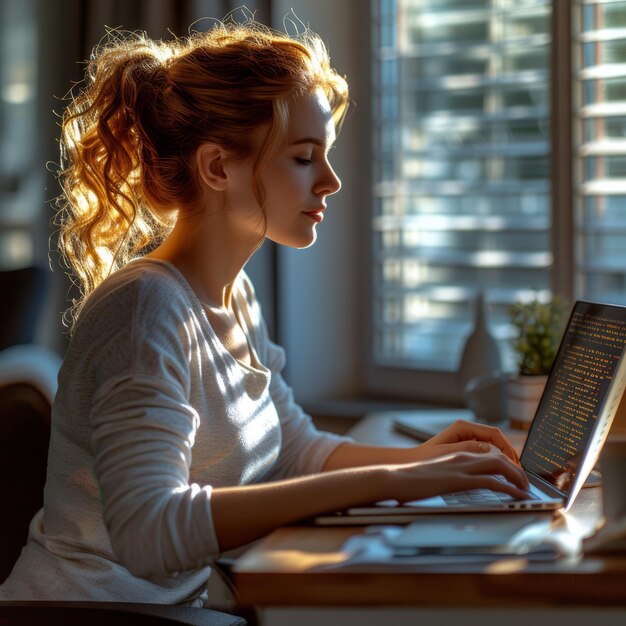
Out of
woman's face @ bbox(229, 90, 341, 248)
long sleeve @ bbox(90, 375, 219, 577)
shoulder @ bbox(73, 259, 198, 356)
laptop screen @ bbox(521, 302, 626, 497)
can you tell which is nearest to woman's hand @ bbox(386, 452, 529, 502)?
laptop screen @ bbox(521, 302, 626, 497)

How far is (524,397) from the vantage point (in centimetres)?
179

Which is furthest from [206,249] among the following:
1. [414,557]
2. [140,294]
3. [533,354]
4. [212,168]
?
[533,354]

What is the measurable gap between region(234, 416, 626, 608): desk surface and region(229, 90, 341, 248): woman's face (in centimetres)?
59

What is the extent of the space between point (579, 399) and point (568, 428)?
0.13 ft

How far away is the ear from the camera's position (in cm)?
135

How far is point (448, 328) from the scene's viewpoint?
101 inches

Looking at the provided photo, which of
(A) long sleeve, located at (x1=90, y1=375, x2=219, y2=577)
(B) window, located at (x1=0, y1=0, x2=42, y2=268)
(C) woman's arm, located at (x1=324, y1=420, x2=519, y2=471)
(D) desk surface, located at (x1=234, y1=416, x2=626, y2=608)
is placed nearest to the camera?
(D) desk surface, located at (x1=234, y1=416, x2=626, y2=608)

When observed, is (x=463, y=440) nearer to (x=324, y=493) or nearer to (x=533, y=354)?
(x=324, y=493)

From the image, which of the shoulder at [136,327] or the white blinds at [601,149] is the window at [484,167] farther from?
the shoulder at [136,327]

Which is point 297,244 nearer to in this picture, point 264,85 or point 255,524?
point 264,85

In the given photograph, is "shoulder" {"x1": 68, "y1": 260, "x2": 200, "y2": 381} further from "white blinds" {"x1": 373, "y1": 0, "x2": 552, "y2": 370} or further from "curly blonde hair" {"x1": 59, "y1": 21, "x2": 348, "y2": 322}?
"white blinds" {"x1": 373, "y1": 0, "x2": 552, "y2": 370}

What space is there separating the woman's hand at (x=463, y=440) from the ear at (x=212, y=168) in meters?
0.47

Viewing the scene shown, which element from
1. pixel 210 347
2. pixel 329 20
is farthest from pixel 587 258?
pixel 210 347

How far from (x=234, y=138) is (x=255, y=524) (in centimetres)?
56
